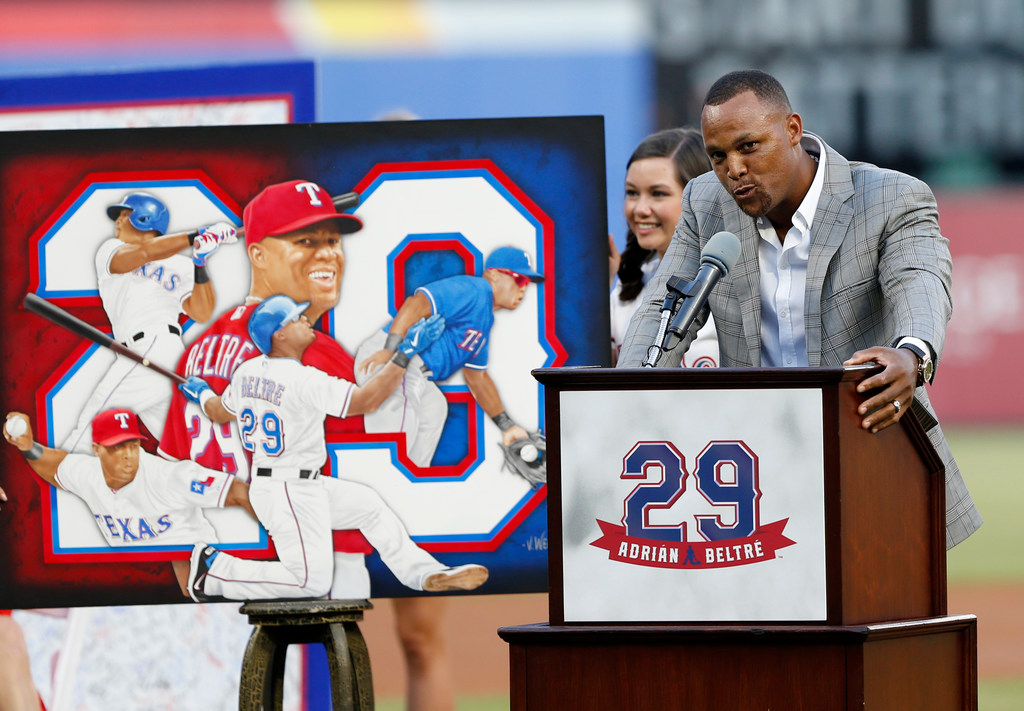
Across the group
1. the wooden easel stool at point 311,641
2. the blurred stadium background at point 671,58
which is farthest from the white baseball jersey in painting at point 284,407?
the blurred stadium background at point 671,58

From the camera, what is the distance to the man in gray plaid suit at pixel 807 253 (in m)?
2.57

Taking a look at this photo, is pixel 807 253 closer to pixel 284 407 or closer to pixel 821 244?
pixel 821 244

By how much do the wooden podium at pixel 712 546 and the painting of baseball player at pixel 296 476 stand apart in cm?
126

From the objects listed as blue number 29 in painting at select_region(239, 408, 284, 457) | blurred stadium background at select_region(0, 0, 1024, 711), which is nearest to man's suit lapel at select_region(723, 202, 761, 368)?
blue number 29 in painting at select_region(239, 408, 284, 457)

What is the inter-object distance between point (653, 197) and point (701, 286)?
1591 mm

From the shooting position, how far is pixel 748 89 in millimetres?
2580

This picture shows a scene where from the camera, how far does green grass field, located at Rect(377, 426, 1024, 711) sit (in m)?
5.59

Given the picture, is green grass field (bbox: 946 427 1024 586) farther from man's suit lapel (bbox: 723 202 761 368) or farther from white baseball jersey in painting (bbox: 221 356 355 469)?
man's suit lapel (bbox: 723 202 761 368)

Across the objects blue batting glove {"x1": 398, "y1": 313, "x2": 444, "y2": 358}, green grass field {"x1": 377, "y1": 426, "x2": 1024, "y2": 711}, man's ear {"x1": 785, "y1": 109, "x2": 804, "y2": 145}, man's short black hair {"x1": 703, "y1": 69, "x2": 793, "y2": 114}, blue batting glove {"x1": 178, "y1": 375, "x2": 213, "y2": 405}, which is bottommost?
green grass field {"x1": 377, "y1": 426, "x2": 1024, "y2": 711}

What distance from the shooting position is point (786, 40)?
59.2ft

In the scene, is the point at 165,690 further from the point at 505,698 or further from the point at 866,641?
the point at 866,641

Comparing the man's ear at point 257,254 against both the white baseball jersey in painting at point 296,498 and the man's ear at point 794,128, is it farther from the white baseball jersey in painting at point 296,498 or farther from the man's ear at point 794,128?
the man's ear at point 794,128

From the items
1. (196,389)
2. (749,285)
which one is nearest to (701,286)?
(749,285)

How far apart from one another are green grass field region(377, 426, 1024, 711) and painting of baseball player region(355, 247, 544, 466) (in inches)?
83.7
